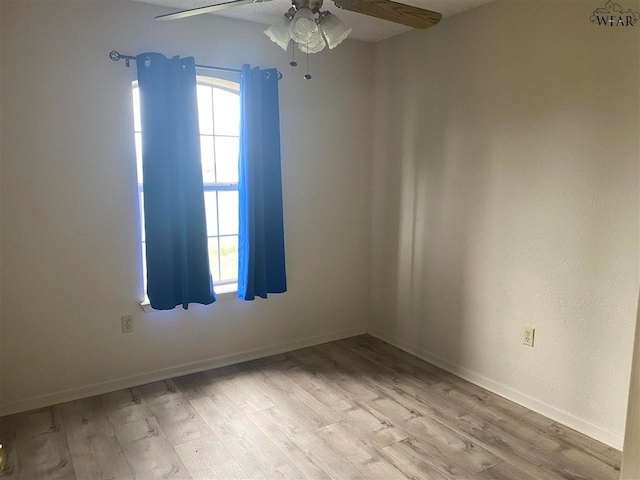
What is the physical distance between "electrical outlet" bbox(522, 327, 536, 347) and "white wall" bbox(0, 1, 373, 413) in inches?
65.1

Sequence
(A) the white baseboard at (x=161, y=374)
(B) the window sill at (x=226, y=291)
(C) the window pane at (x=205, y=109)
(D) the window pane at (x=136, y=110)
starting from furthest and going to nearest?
(B) the window sill at (x=226, y=291) → (C) the window pane at (x=205, y=109) → (D) the window pane at (x=136, y=110) → (A) the white baseboard at (x=161, y=374)

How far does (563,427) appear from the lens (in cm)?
261

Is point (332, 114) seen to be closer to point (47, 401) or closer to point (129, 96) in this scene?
point (129, 96)

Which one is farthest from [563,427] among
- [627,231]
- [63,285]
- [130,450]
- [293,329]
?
[63,285]

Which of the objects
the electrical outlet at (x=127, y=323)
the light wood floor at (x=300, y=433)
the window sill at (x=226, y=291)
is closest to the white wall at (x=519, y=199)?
the light wood floor at (x=300, y=433)

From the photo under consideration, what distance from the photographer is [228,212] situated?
3365 mm

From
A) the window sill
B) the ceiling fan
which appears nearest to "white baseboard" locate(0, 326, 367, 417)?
the window sill

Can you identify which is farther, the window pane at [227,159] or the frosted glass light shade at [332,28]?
the window pane at [227,159]

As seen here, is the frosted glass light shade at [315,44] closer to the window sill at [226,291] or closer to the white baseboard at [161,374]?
the window sill at [226,291]

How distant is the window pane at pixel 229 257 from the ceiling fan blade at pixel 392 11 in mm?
1911

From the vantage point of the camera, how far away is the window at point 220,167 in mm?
3227
